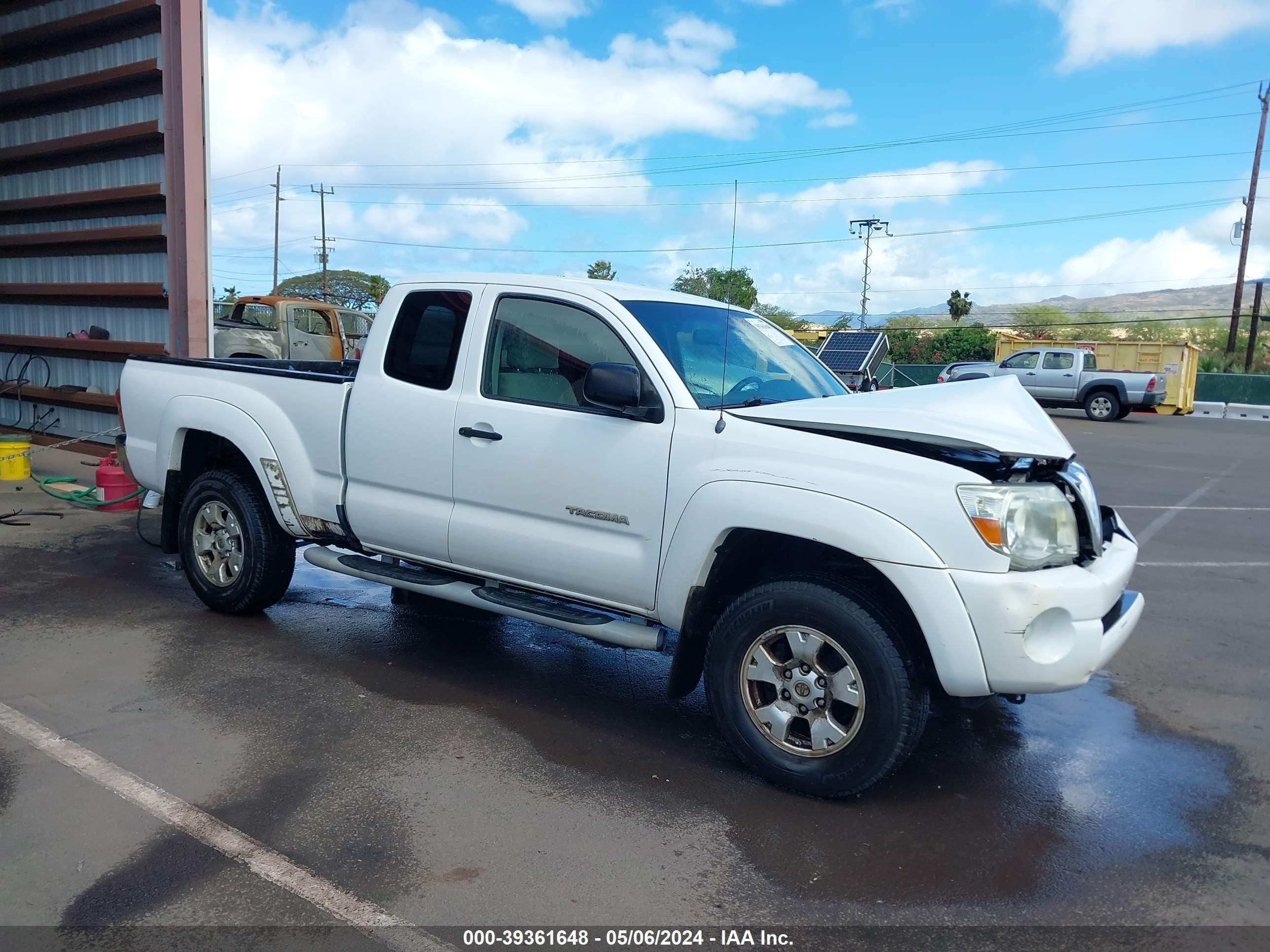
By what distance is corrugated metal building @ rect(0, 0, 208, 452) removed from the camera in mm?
9938

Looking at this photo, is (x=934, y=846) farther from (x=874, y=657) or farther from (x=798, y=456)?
(x=798, y=456)

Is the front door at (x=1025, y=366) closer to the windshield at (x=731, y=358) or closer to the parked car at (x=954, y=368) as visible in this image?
the parked car at (x=954, y=368)

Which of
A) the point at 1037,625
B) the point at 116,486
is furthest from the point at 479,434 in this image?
the point at 116,486

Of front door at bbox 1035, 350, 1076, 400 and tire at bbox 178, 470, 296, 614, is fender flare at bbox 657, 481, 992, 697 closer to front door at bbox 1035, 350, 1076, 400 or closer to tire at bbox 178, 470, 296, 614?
tire at bbox 178, 470, 296, 614

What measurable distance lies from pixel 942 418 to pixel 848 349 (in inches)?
212

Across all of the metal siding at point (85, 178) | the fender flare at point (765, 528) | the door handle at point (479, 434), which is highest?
the metal siding at point (85, 178)

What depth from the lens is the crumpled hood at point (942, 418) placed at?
3.61 meters

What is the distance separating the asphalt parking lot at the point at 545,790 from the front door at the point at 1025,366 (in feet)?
70.8

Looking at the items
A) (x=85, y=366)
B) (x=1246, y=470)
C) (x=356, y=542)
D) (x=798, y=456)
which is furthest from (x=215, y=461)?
(x=1246, y=470)

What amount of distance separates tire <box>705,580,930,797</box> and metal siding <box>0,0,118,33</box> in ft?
33.7

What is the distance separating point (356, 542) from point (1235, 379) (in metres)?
34.1

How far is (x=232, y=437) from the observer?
5.54 metres

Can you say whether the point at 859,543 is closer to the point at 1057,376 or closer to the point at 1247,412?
the point at 1057,376

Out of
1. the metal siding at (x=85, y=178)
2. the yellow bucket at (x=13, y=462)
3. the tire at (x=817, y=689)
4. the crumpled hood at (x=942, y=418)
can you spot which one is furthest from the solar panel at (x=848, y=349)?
the yellow bucket at (x=13, y=462)
